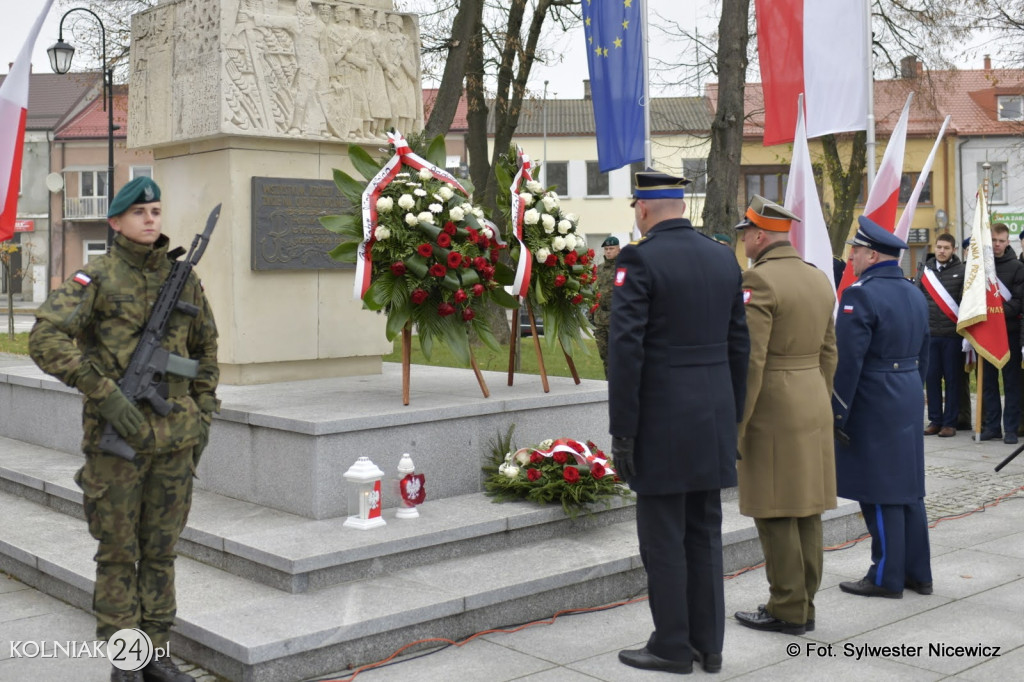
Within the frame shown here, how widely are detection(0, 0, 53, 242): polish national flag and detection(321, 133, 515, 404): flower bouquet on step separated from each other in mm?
1957

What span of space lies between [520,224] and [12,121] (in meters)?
3.31

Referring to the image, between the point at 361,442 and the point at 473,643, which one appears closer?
the point at 473,643

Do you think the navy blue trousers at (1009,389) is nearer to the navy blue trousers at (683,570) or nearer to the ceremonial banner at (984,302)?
the ceremonial banner at (984,302)

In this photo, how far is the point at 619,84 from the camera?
38.3 feet

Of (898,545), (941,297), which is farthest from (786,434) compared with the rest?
(941,297)

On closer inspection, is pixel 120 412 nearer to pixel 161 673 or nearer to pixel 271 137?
pixel 161 673

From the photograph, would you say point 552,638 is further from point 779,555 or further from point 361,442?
point 361,442

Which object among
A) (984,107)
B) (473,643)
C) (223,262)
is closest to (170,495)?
(473,643)

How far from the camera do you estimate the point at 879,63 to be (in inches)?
952

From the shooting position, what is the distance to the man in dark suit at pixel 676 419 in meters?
4.80

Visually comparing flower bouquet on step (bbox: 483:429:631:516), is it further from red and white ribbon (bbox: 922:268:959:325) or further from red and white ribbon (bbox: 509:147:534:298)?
red and white ribbon (bbox: 922:268:959:325)

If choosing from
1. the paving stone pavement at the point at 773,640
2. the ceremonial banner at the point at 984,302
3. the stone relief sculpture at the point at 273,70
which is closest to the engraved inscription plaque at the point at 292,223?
the stone relief sculpture at the point at 273,70

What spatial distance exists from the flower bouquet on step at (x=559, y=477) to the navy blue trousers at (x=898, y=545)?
1513mm

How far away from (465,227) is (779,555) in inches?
122
